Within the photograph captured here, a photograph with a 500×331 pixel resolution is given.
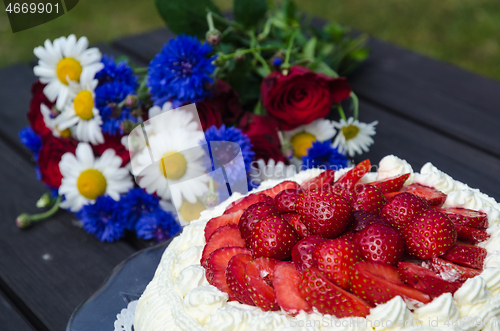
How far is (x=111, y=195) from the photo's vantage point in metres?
1.46

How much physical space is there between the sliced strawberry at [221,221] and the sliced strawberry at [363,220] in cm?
27

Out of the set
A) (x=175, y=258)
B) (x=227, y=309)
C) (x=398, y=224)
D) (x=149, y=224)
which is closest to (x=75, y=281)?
(x=149, y=224)

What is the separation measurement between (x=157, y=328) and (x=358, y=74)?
1.55m

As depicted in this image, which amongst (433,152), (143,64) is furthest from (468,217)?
(143,64)

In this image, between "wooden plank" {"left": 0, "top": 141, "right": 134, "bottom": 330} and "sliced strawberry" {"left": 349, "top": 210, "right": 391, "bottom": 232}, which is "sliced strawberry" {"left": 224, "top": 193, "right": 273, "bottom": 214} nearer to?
"sliced strawberry" {"left": 349, "top": 210, "right": 391, "bottom": 232}

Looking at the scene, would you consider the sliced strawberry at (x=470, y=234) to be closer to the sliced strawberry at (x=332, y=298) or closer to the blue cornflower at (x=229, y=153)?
the sliced strawberry at (x=332, y=298)

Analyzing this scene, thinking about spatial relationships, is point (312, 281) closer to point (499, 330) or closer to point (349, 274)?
point (349, 274)

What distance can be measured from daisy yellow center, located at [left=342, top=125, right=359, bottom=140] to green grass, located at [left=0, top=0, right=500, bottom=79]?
2.26 metres

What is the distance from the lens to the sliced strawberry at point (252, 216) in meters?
1.05

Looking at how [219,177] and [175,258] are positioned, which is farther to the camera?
[219,177]

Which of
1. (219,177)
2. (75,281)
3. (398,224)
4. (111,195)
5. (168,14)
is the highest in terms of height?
(168,14)

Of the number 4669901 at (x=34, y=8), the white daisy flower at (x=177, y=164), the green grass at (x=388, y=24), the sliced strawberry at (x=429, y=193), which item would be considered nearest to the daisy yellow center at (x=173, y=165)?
the white daisy flower at (x=177, y=164)

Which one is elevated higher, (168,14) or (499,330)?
(168,14)

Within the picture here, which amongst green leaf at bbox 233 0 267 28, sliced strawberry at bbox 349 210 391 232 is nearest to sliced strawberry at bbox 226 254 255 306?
sliced strawberry at bbox 349 210 391 232
